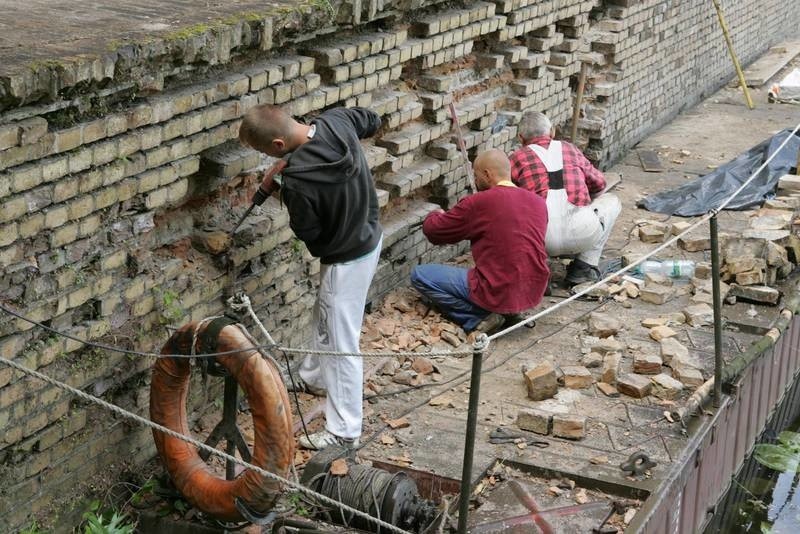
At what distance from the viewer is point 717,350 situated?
667cm

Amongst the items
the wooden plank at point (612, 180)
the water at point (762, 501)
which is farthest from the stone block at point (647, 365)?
the wooden plank at point (612, 180)

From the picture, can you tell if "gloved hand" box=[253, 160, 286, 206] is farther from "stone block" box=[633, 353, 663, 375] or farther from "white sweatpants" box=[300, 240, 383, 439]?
"stone block" box=[633, 353, 663, 375]

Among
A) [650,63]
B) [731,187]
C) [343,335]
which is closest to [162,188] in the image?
[343,335]

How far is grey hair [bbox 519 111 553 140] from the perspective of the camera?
28.4 ft

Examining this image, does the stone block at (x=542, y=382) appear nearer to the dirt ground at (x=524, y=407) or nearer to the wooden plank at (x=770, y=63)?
the dirt ground at (x=524, y=407)

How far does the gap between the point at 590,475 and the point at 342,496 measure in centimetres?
135

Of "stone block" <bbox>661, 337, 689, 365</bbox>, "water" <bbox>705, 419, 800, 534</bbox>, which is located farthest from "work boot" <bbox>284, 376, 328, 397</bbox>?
"water" <bbox>705, 419, 800, 534</bbox>

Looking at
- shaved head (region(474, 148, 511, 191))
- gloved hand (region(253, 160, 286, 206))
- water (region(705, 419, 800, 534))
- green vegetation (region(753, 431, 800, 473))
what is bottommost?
water (region(705, 419, 800, 534))

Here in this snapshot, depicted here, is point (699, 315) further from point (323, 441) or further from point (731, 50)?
point (731, 50)

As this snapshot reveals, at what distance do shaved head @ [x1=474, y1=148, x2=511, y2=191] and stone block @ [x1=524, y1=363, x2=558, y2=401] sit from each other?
135 centimetres

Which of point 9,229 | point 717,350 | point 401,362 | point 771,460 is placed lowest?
point 771,460

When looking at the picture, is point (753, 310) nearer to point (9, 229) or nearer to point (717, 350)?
point (717, 350)

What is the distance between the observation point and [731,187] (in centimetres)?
1087

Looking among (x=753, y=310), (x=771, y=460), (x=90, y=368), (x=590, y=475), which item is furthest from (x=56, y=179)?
(x=771, y=460)
